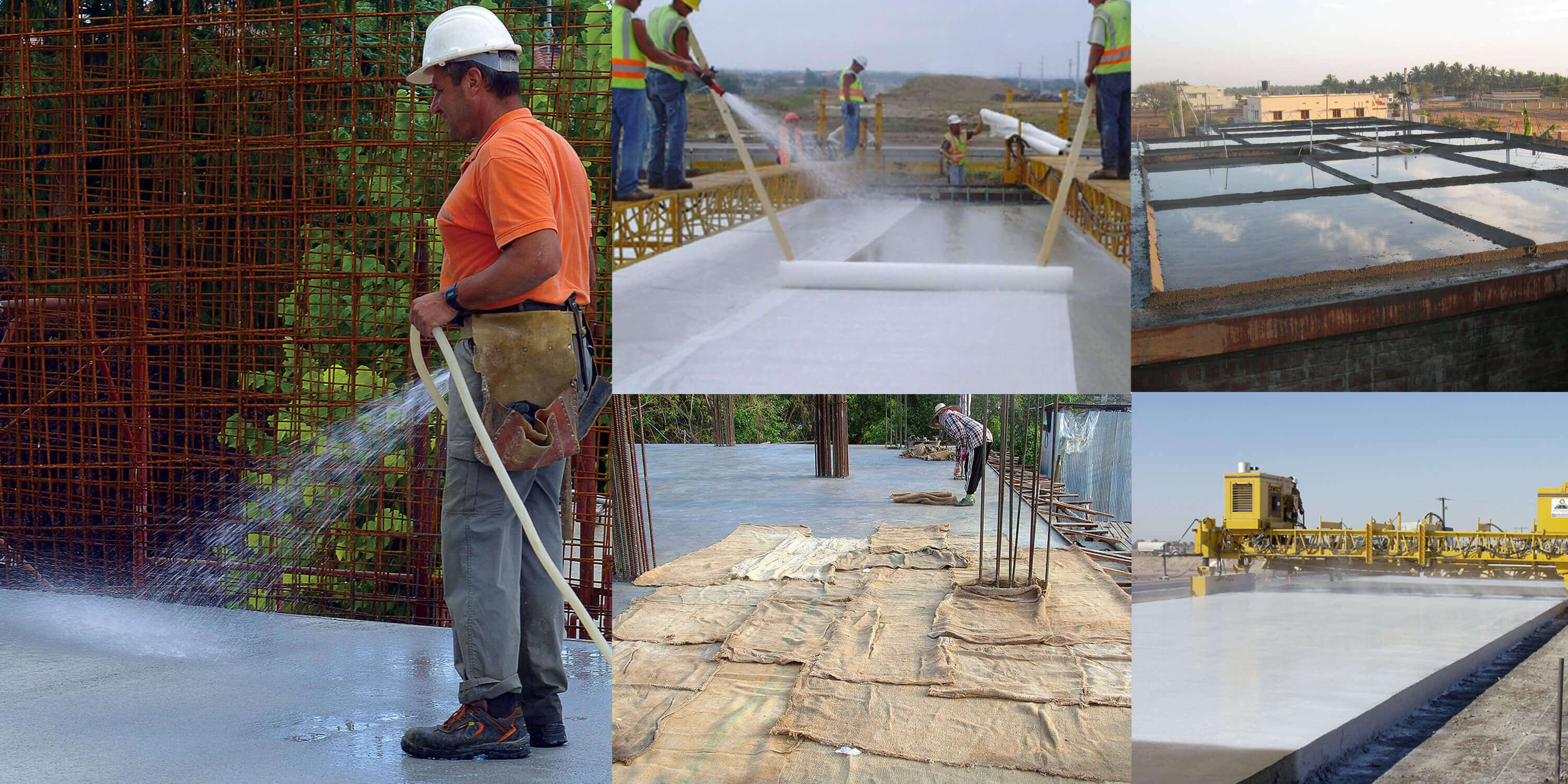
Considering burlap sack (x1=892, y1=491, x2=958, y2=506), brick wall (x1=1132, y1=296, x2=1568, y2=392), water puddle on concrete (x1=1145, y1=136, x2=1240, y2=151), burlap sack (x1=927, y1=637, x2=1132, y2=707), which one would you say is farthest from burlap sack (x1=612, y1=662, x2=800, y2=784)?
water puddle on concrete (x1=1145, y1=136, x2=1240, y2=151)

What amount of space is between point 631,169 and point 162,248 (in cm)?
385

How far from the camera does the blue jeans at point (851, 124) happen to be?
2490 millimetres

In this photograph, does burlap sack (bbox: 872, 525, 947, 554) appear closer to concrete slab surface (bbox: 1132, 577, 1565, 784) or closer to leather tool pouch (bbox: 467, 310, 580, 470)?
concrete slab surface (bbox: 1132, 577, 1565, 784)

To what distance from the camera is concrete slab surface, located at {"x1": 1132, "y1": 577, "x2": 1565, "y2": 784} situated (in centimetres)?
1096

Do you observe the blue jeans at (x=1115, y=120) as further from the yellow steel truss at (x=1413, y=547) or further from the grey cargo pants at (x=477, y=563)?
the yellow steel truss at (x=1413, y=547)

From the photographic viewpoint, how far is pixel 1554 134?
9.57 feet

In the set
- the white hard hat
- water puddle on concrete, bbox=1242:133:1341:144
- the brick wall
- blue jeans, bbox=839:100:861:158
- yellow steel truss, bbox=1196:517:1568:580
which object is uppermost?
the white hard hat

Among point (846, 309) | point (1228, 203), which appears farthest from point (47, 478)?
point (1228, 203)

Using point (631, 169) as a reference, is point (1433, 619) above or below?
below

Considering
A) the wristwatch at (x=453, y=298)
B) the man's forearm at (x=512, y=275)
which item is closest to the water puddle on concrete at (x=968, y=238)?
the man's forearm at (x=512, y=275)

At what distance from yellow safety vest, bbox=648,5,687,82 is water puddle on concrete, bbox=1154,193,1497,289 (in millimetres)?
1234

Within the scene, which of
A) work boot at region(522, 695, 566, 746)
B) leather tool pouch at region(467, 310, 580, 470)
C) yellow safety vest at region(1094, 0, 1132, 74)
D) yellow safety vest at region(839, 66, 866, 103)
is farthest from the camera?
work boot at region(522, 695, 566, 746)

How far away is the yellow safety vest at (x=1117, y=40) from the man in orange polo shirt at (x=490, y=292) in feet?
4.24

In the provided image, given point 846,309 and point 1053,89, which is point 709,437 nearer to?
point 846,309
